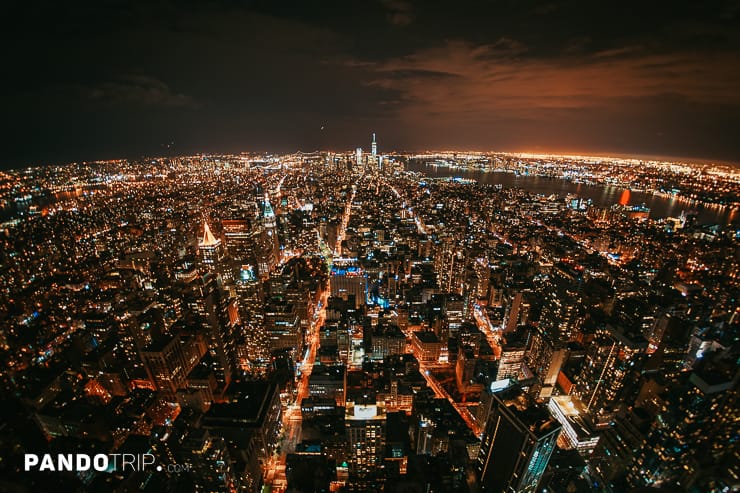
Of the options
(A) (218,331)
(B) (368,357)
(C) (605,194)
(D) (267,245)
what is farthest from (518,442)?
(C) (605,194)

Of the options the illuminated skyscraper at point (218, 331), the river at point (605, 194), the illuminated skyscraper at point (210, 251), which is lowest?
the illuminated skyscraper at point (218, 331)

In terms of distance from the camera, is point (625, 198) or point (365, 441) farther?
point (625, 198)

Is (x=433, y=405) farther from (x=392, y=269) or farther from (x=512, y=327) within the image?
(x=392, y=269)

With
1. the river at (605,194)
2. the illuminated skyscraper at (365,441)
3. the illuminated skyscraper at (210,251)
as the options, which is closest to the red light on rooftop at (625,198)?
the river at (605,194)

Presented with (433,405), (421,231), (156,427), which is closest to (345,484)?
(433,405)

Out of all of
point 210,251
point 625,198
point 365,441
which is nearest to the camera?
point 365,441

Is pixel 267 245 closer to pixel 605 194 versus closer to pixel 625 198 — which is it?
pixel 625 198

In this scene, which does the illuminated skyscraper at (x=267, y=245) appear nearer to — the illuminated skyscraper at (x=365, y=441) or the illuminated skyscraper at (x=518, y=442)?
the illuminated skyscraper at (x=365, y=441)
